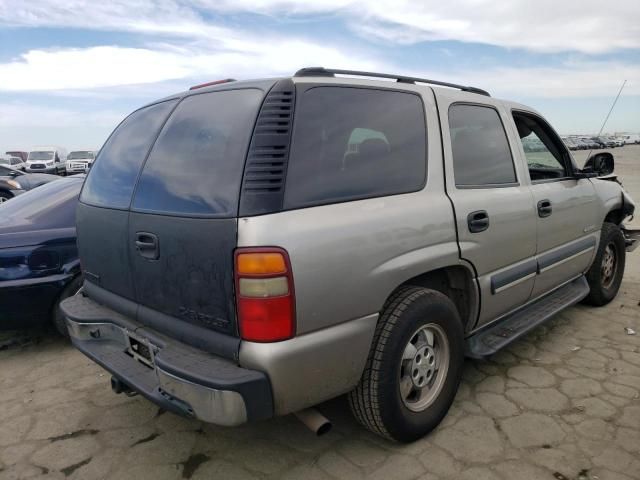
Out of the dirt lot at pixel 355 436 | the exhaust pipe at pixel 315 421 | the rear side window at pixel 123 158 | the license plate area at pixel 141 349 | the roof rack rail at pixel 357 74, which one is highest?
the roof rack rail at pixel 357 74

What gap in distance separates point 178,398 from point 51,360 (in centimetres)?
233

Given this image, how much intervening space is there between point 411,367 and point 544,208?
5.37 ft

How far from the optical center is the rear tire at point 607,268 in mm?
4352

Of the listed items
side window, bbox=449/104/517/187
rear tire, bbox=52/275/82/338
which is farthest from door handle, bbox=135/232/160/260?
rear tire, bbox=52/275/82/338

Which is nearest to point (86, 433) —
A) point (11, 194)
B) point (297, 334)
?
point (297, 334)

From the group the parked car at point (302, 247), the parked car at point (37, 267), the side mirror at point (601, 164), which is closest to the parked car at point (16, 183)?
the parked car at point (37, 267)

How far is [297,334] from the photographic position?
76.2 inches

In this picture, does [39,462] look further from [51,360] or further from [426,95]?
[426,95]

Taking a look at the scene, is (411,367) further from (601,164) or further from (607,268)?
(607,268)

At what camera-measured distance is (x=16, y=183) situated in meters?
11.8

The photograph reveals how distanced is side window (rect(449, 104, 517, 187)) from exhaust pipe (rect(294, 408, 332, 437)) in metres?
1.46

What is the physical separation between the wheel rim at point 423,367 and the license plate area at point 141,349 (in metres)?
1.20

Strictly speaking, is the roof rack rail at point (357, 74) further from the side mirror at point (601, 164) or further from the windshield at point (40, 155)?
the windshield at point (40, 155)

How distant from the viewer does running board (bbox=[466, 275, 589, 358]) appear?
2.90 m
